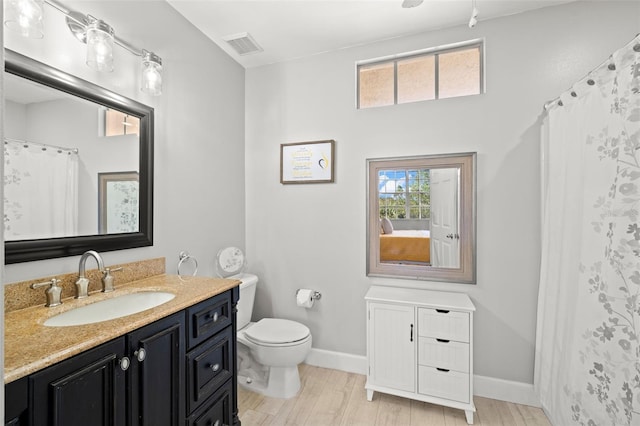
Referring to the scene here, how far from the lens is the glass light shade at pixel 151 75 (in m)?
1.77

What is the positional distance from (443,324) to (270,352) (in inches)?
46.0

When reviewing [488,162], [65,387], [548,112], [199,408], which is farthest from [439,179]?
[65,387]

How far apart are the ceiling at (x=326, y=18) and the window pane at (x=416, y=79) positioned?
22 cm

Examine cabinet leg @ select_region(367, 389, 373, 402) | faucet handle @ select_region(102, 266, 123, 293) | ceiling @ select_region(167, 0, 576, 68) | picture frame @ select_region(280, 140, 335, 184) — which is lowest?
cabinet leg @ select_region(367, 389, 373, 402)

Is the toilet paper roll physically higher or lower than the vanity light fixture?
lower

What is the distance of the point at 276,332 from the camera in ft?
7.34

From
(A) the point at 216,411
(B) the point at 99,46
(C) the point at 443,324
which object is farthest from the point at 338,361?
(B) the point at 99,46

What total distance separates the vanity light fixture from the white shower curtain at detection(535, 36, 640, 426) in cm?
226

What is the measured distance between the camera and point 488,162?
7.13 ft

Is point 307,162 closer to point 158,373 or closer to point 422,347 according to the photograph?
point 422,347

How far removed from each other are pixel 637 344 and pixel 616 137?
2.72 ft


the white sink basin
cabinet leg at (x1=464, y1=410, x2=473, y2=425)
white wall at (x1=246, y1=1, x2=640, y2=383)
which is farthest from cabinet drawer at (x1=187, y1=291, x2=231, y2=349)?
cabinet leg at (x1=464, y1=410, x2=473, y2=425)

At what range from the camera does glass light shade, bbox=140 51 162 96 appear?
1.77 m

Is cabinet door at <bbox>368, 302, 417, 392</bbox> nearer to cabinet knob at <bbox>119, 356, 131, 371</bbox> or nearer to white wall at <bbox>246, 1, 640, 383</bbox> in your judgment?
white wall at <bbox>246, 1, 640, 383</bbox>
